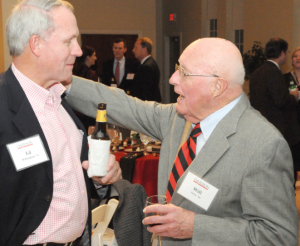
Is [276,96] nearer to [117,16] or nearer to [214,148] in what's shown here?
[214,148]

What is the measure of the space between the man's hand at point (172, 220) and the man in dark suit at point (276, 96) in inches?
116

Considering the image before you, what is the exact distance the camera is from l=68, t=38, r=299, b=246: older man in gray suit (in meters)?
1.32

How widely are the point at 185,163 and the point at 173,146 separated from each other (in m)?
0.16

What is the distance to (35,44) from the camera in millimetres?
1334

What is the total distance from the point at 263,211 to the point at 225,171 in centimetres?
21

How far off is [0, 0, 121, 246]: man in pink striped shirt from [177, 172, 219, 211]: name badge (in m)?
0.30

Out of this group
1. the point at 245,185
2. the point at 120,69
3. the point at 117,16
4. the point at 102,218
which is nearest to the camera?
the point at 245,185

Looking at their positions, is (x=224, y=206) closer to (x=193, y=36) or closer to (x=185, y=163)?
(x=185, y=163)

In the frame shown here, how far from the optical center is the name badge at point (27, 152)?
1.22 metres

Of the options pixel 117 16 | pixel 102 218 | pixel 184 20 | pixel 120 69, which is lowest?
pixel 102 218

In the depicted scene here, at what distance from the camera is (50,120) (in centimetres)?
142

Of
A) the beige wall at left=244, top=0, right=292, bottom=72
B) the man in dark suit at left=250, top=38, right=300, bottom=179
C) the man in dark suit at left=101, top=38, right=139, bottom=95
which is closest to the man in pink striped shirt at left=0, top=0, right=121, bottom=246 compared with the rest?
the man in dark suit at left=250, top=38, right=300, bottom=179

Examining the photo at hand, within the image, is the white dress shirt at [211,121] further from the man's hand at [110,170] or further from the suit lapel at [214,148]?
the man's hand at [110,170]

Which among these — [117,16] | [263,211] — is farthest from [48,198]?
[117,16]
